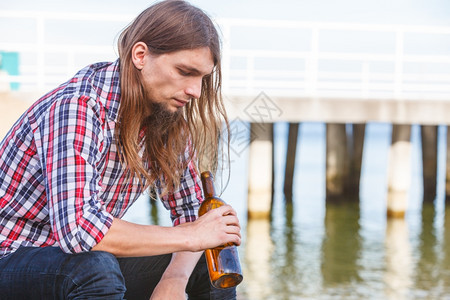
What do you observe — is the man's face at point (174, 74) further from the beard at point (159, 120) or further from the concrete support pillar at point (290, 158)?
the concrete support pillar at point (290, 158)

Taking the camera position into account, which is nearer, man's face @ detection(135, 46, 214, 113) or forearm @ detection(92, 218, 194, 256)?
forearm @ detection(92, 218, 194, 256)

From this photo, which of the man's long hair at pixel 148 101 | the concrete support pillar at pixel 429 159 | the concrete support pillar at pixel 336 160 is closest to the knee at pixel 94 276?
the man's long hair at pixel 148 101

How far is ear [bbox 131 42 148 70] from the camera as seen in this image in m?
1.79

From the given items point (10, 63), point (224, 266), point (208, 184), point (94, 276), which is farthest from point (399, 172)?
point (94, 276)

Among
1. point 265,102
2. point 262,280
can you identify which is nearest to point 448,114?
point 265,102

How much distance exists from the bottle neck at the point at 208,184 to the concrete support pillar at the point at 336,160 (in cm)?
884

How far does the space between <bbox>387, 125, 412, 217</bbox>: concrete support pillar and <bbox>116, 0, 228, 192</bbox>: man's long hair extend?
8.39 meters

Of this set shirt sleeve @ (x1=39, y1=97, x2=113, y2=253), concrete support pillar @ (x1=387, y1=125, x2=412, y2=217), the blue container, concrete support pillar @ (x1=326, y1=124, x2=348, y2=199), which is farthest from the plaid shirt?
concrete support pillar @ (x1=326, y1=124, x2=348, y2=199)

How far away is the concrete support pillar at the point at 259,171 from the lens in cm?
963

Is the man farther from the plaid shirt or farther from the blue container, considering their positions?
the blue container

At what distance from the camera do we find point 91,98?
1.72 metres

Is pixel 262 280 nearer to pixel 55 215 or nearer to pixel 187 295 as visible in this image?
pixel 187 295

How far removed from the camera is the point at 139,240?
5.51 feet

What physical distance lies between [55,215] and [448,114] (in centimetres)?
816
